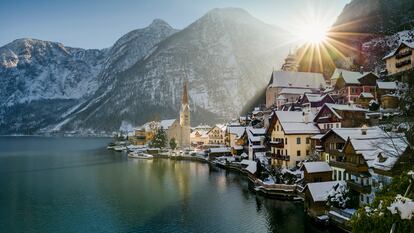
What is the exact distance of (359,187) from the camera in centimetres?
3141

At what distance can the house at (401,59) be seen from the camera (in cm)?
5770

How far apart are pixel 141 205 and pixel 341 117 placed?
111 feet

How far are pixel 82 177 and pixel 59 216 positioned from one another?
28510mm

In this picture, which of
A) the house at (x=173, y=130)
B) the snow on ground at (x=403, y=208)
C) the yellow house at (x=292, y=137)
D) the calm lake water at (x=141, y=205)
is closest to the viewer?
the snow on ground at (x=403, y=208)

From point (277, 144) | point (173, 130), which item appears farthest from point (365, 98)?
point (173, 130)

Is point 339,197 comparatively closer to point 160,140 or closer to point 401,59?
point 401,59

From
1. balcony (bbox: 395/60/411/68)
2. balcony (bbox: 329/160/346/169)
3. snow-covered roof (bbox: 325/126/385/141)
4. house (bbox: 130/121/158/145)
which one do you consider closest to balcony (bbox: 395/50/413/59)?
balcony (bbox: 395/60/411/68)

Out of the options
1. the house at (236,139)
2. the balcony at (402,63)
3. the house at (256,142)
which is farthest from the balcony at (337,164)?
the house at (236,139)

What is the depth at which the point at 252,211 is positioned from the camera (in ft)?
128

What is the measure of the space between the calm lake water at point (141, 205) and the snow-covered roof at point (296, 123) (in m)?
12.6

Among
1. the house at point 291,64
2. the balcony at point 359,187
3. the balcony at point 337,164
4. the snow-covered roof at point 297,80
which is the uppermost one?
the house at point 291,64

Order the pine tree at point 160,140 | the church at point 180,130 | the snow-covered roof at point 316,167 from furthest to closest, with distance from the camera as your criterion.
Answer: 1. the church at point 180,130
2. the pine tree at point 160,140
3. the snow-covered roof at point 316,167

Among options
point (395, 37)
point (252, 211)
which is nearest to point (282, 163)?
point (252, 211)

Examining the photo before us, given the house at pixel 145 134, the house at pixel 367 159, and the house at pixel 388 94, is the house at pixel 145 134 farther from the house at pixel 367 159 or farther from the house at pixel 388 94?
the house at pixel 367 159
